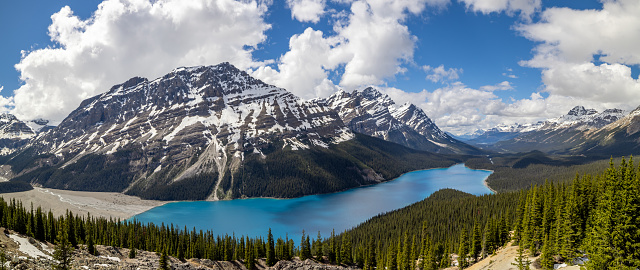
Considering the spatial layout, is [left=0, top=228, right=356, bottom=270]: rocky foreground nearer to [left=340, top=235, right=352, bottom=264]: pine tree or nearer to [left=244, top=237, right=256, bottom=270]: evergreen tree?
[left=244, top=237, right=256, bottom=270]: evergreen tree

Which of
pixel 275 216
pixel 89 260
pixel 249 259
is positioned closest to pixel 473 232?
pixel 249 259

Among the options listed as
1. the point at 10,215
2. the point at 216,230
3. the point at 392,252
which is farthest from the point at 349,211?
the point at 10,215

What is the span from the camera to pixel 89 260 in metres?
47.4

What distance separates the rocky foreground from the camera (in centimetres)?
3794

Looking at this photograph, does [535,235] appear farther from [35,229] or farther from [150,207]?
[150,207]

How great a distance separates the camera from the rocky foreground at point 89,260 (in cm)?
3794

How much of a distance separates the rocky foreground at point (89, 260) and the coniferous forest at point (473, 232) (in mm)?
3161

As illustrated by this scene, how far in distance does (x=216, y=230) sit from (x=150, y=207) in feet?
260

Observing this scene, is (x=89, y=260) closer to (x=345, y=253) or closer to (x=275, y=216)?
(x=345, y=253)

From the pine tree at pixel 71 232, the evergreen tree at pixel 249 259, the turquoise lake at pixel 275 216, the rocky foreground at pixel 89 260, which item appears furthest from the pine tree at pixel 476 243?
the pine tree at pixel 71 232

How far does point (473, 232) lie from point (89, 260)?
246 ft

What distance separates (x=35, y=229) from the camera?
57844 mm

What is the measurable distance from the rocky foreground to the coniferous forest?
124 inches

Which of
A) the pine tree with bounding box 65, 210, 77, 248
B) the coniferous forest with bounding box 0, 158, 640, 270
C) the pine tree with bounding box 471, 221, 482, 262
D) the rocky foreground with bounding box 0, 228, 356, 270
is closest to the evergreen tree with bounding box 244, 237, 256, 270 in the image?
the coniferous forest with bounding box 0, 158, 640, 270
